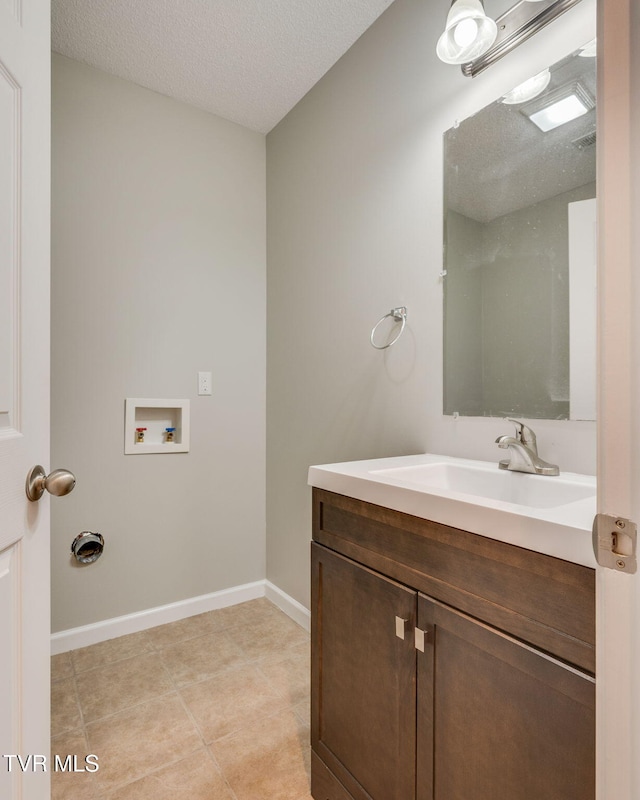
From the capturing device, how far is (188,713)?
1.54 m

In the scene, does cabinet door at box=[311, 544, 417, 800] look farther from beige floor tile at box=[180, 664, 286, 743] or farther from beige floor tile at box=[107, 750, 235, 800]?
beige floor tile at box=[180, 664, 286, 743]

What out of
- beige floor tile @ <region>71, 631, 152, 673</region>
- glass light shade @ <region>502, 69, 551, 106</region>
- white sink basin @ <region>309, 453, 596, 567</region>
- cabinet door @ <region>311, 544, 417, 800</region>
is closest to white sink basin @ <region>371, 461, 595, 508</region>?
white sink basin @ <region>309, 453, 596, 567</region>

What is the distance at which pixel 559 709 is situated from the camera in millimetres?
654

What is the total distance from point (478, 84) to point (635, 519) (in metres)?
1.41

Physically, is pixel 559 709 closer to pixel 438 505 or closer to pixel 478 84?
pixel 438 505

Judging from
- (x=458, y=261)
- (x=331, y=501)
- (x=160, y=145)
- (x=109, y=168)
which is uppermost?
(x=160, y=145)

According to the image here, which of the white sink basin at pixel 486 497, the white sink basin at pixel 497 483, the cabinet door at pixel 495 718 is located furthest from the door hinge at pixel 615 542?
the white sink basin at pixel 497 483

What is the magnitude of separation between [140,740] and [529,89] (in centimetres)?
225

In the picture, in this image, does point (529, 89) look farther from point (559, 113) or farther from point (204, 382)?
point (204, 382)

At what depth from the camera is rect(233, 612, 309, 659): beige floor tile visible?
6.36ft

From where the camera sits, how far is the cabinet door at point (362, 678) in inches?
36.1
